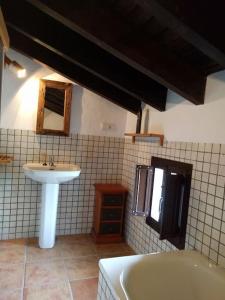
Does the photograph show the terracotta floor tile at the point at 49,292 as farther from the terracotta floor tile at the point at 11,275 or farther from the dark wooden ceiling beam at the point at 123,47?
the dark wooden ceiling beam at the point at 123,47

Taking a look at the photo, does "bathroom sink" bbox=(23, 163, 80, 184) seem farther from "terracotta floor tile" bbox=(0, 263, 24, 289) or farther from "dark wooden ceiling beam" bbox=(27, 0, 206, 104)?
"dark wooden ceiling beam" bbox=(27, 0, 206, 104)

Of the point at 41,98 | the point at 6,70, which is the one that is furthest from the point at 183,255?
the point at 6,70

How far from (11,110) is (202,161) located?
7.20 ft

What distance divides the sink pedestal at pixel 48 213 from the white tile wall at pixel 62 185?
0.28 metres

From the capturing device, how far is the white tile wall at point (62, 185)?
2.91 metres

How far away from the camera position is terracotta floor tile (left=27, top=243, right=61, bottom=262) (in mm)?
2629

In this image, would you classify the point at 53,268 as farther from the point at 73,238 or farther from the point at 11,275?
the point at 73,238

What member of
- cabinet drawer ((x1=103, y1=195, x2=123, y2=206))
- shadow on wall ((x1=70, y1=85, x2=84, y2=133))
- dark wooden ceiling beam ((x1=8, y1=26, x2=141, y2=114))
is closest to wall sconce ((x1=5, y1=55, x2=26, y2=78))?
dark wooden ceiling beam ((x1=8, y1=26, x2=141, y2=114))

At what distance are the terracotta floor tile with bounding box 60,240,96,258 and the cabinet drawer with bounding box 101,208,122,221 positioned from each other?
1.25 ft

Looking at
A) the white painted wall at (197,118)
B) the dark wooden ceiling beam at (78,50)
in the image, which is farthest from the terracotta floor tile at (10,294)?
the dark wooden ceiling beam at (78,50)

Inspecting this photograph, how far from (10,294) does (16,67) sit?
226 centimetres

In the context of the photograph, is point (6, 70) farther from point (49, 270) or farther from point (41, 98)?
point (49, 270)

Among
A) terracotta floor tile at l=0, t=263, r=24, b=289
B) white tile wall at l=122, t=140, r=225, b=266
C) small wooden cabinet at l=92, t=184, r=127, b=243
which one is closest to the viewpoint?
white tile wall at l=122, t=140, r=225, b=266

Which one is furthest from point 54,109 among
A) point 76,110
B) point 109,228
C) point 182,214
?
point 182,214
